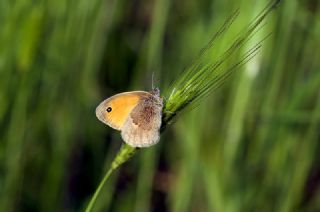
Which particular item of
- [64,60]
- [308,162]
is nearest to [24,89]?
[64,60]

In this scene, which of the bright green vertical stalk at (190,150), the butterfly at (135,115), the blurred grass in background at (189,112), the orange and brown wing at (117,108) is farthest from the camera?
the bright green vertical stalk at (190,150)

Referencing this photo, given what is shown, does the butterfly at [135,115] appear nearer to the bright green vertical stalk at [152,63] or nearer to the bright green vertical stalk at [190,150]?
the bright green vertical stalk at [152,63]

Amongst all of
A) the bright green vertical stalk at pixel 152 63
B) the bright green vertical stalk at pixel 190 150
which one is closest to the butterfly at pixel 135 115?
the bright green vertical stalk at pixel 152 63

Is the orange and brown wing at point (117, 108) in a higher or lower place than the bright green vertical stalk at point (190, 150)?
higher

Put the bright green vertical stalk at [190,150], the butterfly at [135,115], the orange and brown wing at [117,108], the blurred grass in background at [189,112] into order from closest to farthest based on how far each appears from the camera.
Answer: the butterfly at [135,115], the orange and brown wing at [117,108], the blurred grass in background at [189,112], the bright green vertical stalk at [190,150]

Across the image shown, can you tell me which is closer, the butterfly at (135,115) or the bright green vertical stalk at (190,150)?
the butterfly at (135,115)

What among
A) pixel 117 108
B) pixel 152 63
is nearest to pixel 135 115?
pixel 117 108

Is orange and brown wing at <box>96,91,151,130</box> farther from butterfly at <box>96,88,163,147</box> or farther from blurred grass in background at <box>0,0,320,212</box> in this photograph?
blurred grass in background at <box>0,0,320,212</box>

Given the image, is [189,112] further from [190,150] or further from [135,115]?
[135,115]
